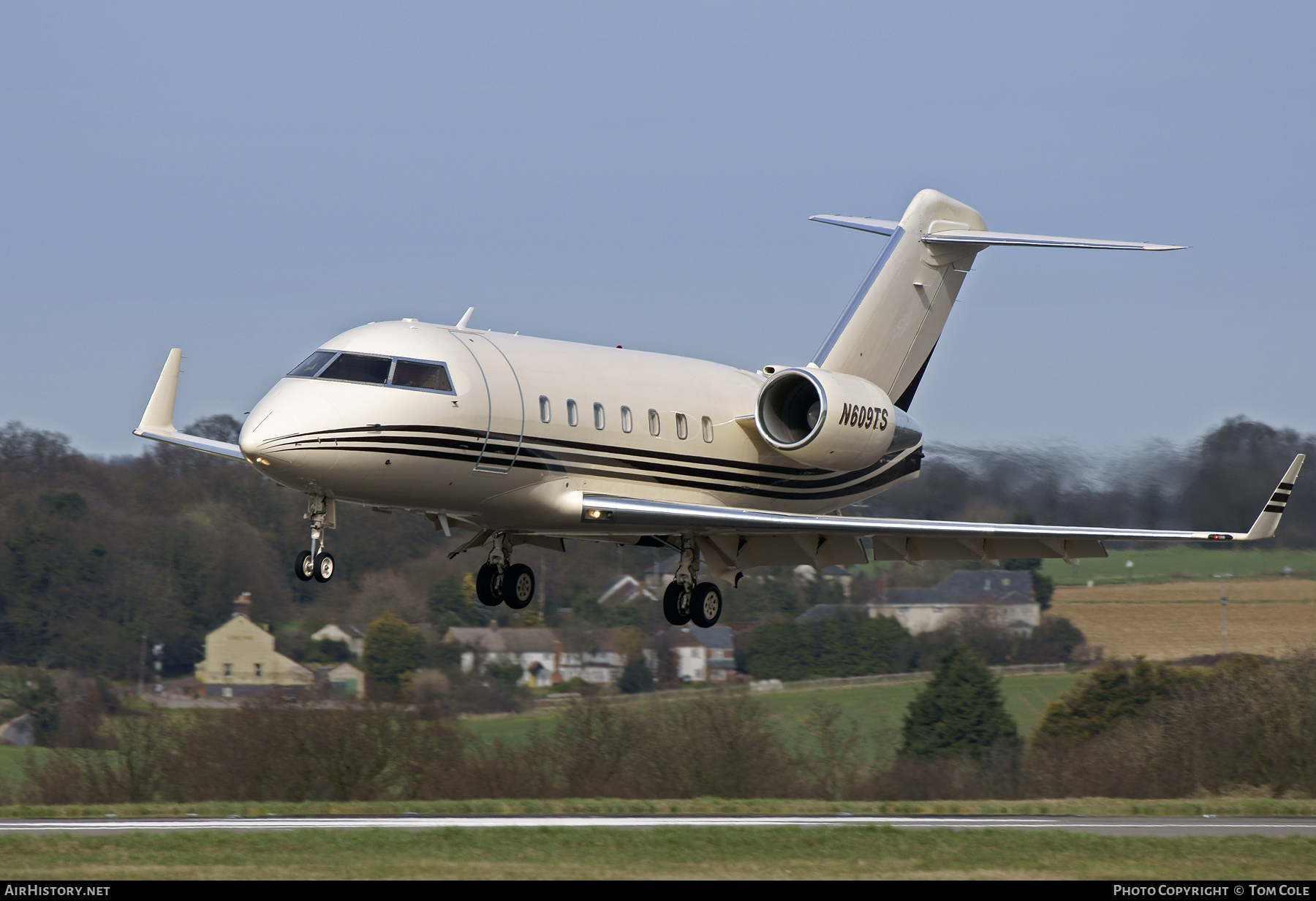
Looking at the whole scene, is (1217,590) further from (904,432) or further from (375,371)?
(375,371)

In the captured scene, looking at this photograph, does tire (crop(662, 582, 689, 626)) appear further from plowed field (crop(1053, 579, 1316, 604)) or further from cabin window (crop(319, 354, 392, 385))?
plowed field (crop(1053, 579, 1316, 604))

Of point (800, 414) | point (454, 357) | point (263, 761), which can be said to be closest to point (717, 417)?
point (800, 414)

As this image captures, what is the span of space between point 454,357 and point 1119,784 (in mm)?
32565

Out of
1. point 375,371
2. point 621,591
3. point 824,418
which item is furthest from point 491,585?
point 621,591

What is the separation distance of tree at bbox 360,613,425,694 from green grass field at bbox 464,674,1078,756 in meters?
3.27

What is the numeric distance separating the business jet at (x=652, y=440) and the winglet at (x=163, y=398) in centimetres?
2

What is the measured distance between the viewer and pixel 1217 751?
4284 centimetres

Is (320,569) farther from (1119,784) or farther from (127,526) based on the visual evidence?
(127,526)

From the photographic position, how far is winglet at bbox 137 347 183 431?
66.2 ft

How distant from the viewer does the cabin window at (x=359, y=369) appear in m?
17.6

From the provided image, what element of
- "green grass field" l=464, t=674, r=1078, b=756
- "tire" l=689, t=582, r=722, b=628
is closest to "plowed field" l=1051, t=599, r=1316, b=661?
"green grass field" l=464, t=674, r=1078, b=756

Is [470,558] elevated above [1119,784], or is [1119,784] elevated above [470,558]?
[470,558]

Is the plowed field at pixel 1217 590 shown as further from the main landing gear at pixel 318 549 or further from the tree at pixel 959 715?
the main landing gear at pixel 318 549

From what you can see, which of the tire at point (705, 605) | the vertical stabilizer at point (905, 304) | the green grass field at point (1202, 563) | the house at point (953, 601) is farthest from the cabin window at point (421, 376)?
the house at point (953, 601)
